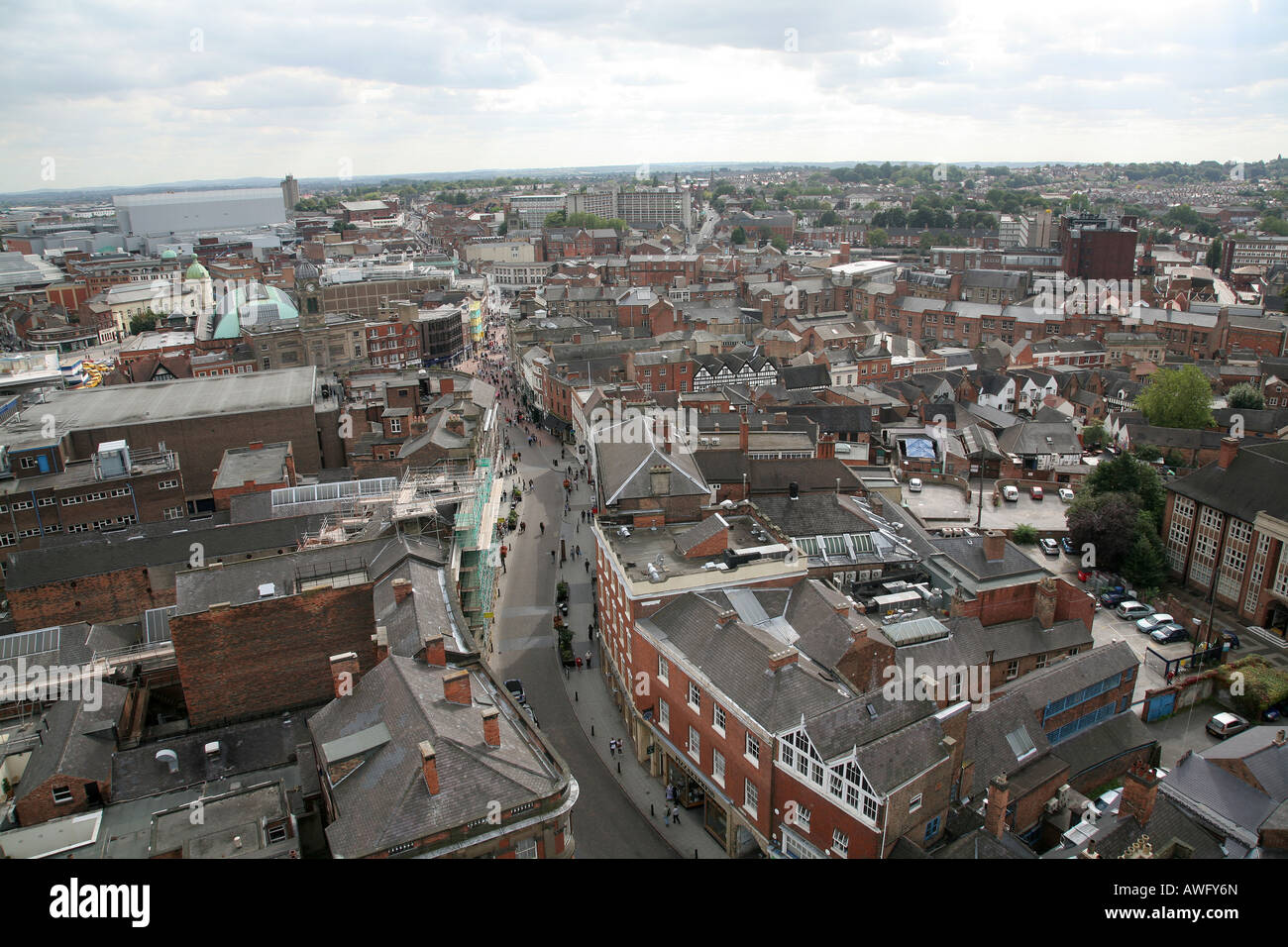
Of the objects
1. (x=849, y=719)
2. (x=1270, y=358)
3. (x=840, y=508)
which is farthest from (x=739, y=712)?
(x=1270, y=358)

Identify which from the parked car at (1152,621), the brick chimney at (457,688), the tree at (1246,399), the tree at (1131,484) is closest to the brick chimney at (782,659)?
the brick chimney at (457,688)

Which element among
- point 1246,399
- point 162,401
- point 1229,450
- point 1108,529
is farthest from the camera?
point 1246,399

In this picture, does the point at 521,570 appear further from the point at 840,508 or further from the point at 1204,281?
the point at 1204,281

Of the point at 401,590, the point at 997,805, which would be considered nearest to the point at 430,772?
the point at 401,590

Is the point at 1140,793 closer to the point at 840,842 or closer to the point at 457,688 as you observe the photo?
the point at 840,842

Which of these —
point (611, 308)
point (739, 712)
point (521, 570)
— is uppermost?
point (611, 308)

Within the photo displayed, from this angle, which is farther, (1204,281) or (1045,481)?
(1204,281)

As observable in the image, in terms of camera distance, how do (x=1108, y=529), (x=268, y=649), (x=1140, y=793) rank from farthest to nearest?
(x=1108, y=529), (x=268, y=649), (x=1140, y=793)
